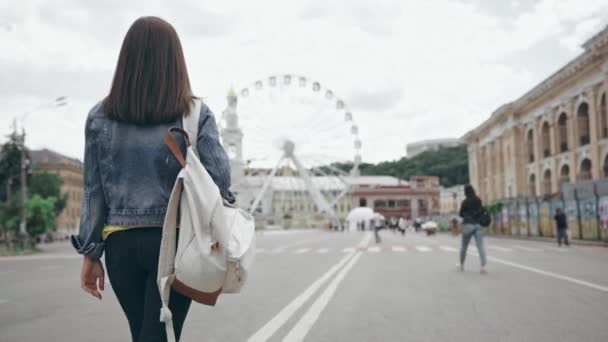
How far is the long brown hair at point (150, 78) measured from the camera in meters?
2.81

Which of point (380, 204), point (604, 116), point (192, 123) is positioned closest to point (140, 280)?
point (192, 123)

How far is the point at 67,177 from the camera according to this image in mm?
97812

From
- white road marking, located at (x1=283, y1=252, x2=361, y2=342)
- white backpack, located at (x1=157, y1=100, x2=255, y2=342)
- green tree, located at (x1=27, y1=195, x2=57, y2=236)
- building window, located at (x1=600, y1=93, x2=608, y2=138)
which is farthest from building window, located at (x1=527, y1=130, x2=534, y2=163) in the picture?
white backpack, located at (x1=157, y1=100, x2=255, y2=342)

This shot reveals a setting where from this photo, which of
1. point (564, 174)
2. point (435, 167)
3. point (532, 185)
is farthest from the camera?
point (435, 167)

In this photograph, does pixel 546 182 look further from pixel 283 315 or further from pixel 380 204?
pixel 380 204

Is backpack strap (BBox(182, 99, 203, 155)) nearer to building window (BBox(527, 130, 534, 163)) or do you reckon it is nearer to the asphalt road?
the asphalt road

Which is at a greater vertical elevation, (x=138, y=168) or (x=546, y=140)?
(x=546, y=140)

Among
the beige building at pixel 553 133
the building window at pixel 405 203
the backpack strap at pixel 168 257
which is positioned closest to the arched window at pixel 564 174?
the beige building at pixel 553 133

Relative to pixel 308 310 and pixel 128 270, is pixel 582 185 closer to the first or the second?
pixel 308 310

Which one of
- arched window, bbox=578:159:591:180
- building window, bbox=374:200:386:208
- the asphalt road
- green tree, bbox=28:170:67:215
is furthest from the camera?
building window, bbox=374:200:386:208

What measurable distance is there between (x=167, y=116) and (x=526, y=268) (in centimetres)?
1336

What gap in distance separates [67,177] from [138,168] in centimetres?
10078

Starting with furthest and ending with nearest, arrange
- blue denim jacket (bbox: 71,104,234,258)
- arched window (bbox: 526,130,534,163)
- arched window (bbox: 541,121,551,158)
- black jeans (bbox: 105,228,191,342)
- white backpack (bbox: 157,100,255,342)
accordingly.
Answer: arched window (bbox: 526,130,534,163), arched window (bbox: 541,121,551,158), blue denim jacket (bbox: 71,104,234,258), black jeans (bbox: 105,228,191,342), white backpack (bbox: 157,100,255,342)

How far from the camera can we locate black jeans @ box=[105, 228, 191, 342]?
8.59ft
